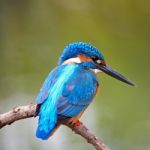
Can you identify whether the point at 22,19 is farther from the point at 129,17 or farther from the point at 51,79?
the point at 51,79

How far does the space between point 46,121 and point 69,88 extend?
0.64 feet

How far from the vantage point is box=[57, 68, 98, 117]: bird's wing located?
2650mm

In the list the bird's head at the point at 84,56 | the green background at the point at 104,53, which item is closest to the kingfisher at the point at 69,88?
the bird's head at the point at 84,56

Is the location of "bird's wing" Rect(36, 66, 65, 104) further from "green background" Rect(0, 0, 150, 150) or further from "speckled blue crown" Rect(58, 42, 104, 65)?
"green background" Rect(0, 0, 150, 150)

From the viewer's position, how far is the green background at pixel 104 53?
405 centimetres

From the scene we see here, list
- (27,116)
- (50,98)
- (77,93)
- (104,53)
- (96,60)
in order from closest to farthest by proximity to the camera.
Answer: (27,116) < (50,98) < (77,93) < (96,60) < (104,53)

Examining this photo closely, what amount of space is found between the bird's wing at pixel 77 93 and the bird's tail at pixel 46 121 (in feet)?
0.13

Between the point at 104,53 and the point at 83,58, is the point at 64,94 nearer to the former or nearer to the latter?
the point at 83,58

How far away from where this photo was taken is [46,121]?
8.42ft

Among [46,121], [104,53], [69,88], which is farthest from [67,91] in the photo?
[104,53]

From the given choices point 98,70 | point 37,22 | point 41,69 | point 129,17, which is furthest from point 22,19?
point 98,70

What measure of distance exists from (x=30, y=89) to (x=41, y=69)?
150 millimetres

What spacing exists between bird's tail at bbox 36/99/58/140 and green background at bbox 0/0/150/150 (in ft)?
4.53

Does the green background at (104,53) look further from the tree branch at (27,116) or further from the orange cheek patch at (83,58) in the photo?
the tree branch at (27,116)
